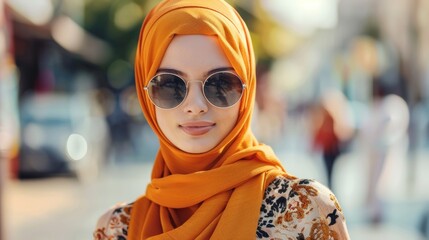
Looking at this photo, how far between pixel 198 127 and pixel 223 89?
0.49 feet

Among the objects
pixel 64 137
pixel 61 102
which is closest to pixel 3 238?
pixel 64 137

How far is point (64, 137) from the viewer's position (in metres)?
15.3

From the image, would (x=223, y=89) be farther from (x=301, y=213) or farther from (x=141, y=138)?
(x=141, y=138)

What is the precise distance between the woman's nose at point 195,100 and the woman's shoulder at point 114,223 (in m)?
0.43

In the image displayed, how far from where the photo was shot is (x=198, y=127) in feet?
8.52

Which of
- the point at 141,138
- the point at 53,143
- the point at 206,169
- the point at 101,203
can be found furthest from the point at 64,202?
the point at 141,138

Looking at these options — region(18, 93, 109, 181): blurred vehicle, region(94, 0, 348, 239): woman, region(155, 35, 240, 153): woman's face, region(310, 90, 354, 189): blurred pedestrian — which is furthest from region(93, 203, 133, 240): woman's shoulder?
region(18, 93, 109, 181): blurred vehicle

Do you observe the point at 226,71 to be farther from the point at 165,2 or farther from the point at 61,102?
the point at 61,102

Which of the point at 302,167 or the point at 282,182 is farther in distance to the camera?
the point at 302,167

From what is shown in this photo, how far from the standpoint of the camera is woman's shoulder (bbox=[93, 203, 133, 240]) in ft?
8.86

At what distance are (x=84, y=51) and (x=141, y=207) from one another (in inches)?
1194

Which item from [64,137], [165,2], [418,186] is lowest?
[418,186]

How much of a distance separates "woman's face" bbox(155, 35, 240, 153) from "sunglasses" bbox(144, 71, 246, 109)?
0.02 meters

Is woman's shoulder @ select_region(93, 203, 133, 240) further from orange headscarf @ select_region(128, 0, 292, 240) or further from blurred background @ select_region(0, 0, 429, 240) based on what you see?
blurred background @ select_region(0, 0, 429, 240)
